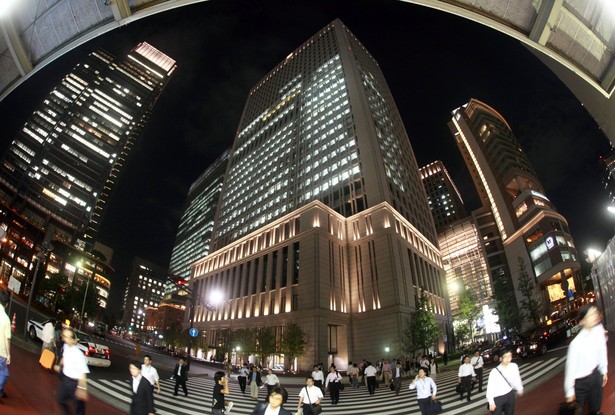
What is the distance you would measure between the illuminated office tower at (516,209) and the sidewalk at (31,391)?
2271 inches

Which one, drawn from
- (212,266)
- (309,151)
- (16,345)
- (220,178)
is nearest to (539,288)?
(309,151)

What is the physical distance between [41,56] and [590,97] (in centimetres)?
908

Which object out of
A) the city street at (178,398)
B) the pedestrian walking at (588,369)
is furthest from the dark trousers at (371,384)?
the pedestrian walking at (588,369)

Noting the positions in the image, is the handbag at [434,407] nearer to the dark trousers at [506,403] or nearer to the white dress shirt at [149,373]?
the dark trousers at [506,403]

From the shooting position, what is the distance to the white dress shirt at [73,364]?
5691 millimetres

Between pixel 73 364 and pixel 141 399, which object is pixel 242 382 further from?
pixel 73 364

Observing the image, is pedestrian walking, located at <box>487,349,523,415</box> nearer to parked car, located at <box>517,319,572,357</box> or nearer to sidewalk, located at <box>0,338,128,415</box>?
sidewalk, located at <box>0,338,128,415</box>

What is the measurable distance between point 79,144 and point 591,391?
131534mm

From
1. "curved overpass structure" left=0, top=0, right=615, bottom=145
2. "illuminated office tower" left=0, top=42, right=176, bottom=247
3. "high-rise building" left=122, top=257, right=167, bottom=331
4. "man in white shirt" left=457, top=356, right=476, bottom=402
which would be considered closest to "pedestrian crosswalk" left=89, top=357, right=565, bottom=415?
"man in white shirt" left=457, top=356, right=476, bottom=402

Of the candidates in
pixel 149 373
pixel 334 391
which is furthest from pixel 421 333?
pixel 149 373

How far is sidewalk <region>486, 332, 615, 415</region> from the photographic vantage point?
16.8 feet

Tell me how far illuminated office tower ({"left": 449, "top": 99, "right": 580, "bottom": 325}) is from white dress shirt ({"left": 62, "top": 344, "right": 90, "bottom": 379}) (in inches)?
2310

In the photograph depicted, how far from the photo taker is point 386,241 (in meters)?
46.7

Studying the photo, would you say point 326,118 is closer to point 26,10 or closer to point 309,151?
point 309,151
